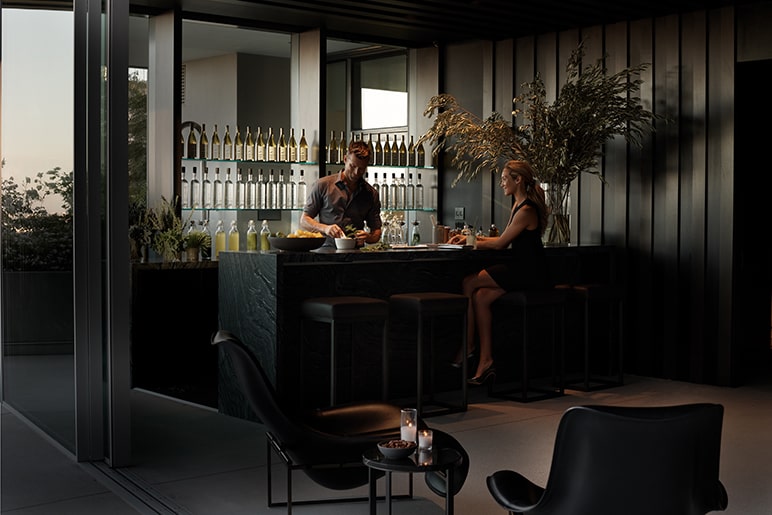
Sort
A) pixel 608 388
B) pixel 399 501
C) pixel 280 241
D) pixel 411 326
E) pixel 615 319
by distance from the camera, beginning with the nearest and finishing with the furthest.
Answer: pixel 399 501
pixel 280 241
pixel 411 326
pixel 608 388
pixel 615 319

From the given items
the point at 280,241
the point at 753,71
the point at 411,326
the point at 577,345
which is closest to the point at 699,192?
the point at 753,71

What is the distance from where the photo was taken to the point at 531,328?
7785 mm

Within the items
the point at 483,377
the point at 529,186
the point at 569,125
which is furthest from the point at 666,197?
the point at 483,377

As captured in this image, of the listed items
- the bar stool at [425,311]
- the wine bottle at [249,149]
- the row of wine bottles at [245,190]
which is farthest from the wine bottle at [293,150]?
the bar stool at [425,311]

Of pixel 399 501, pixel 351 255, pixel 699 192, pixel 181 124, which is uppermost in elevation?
pixel 181 124

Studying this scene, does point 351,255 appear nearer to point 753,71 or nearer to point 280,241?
point 280,241

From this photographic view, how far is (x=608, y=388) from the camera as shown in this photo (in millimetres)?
7527

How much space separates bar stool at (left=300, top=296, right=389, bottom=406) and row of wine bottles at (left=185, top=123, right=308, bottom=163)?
2681 mm

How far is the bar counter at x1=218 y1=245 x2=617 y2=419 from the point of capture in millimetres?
6035

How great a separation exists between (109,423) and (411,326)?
252cm

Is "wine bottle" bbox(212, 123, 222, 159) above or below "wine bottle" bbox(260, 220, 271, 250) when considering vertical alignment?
above

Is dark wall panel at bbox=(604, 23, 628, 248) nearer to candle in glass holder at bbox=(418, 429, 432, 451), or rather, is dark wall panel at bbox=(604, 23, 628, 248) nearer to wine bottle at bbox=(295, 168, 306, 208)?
wine bottle at bbox=(295, 168, 306, 208)

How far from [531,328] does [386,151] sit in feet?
8.35

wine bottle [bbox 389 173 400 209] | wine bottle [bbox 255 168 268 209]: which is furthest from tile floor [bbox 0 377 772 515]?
wine bottle [bbox 389 173 400 209]
